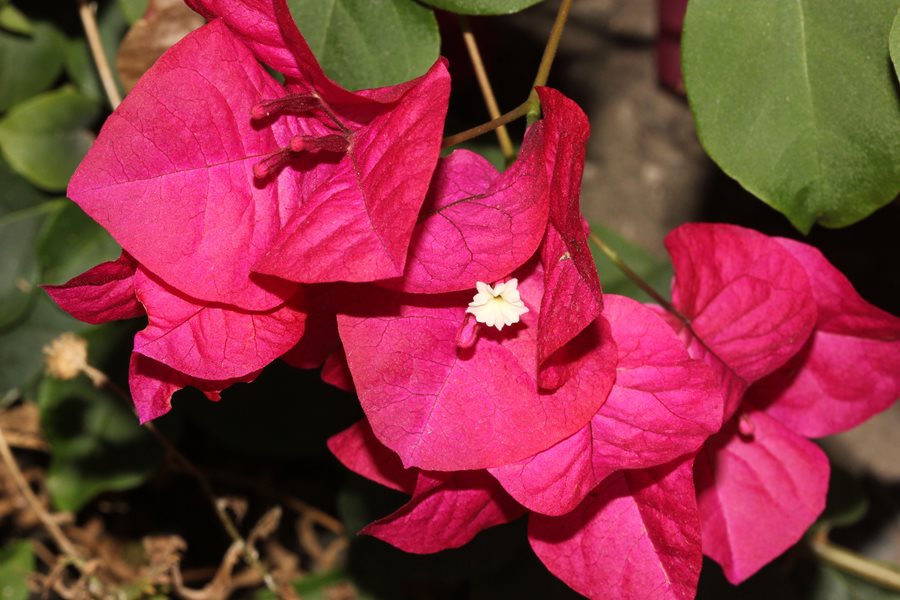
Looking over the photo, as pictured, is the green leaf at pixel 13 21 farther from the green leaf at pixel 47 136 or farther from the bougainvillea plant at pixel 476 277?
the bougainvillea plant at pixel 476 277

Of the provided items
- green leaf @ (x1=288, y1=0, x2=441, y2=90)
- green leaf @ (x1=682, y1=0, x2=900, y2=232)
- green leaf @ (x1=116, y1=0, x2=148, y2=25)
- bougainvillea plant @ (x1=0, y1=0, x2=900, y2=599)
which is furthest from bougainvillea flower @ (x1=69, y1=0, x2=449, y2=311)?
green leaf @ (x1=116, y1=0, x2=148, y2=25)

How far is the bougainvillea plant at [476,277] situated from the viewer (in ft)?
1.74

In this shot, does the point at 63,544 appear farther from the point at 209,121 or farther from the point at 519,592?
the point at 209,121

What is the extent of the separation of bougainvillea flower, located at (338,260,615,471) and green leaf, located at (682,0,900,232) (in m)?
0.17

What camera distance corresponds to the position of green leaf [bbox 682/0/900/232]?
0.65 meters

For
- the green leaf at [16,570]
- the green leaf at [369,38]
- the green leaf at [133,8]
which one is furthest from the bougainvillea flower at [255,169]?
the green leaf at [16,570]

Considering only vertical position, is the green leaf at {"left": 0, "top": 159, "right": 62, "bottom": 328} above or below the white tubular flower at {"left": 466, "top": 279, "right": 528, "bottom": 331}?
below

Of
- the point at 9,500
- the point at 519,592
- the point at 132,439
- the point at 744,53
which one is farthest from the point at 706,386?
the point at 9,500

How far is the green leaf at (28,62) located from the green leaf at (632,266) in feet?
1.95

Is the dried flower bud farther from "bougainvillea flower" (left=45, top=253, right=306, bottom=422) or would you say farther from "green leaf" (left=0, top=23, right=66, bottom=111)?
"green leaf" (left=0, top=23, right=66, bottom=111)

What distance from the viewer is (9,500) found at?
3.85ft

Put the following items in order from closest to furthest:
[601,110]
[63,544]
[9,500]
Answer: [63,544] < [9,500] < [601,110]

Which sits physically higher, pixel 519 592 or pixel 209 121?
pixel 209 121

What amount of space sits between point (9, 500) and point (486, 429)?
2.72 ft
